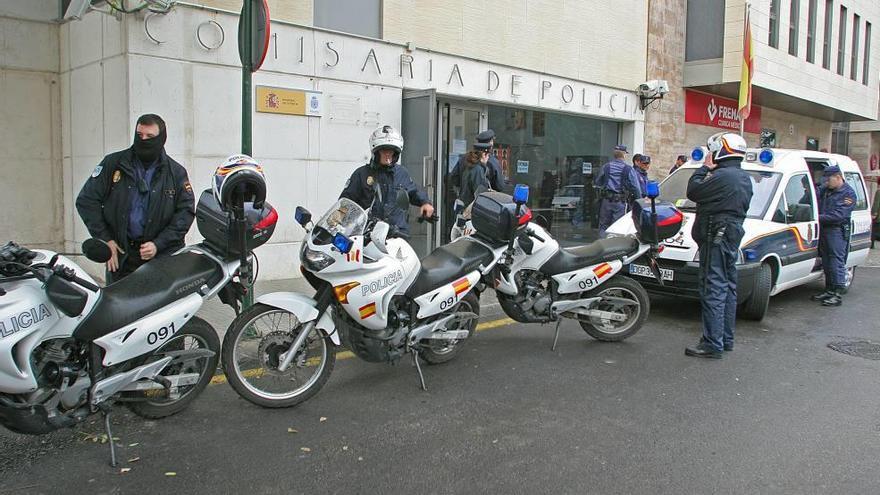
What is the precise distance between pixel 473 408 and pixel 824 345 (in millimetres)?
3960

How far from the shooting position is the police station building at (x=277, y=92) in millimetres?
7684

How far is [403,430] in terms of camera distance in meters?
4.05

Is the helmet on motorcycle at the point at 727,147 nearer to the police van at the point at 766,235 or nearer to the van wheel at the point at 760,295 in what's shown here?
the police van at the point at 766,235

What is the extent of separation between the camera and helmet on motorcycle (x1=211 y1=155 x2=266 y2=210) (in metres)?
3.88

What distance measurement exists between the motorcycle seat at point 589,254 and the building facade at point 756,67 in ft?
32.1

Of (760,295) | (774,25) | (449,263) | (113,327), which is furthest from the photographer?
(774,25)

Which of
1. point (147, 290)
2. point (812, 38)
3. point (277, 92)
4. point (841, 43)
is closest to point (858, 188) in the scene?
point (277, 92)

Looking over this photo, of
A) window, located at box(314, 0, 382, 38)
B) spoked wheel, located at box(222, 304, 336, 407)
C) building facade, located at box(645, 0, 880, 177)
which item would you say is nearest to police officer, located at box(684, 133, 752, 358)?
spoked wheel, located at box(222, 304, 336, 407)

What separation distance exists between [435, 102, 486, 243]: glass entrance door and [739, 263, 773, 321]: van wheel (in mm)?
4841

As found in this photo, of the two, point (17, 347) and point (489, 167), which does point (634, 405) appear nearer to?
point (17, 347)

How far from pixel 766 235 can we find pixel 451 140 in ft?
17.3

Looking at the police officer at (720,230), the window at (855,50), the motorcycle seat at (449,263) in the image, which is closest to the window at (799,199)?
the police officer at (720,230)

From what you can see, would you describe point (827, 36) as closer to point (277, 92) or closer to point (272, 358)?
point (277, 92)

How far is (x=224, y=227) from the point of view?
13.0 ft
